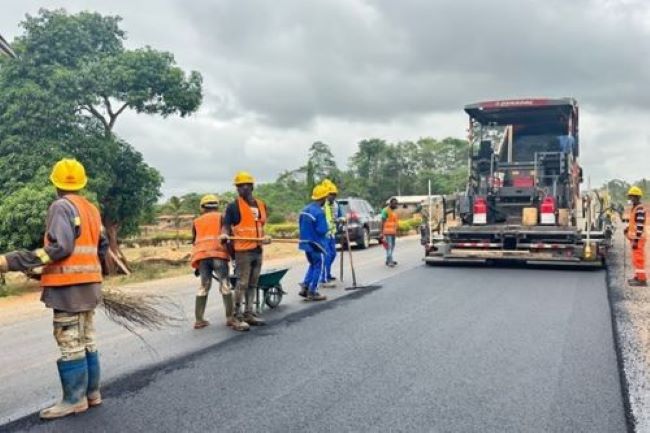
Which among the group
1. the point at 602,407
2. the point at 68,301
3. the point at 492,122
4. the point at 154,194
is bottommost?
the point at 602,407

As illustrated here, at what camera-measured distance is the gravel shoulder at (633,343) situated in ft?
13.9

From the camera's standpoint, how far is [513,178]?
1344 cm

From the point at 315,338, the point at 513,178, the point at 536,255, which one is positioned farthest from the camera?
the point at 513,178

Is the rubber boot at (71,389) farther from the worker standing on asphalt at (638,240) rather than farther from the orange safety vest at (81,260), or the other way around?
the worker standing on asphalt at (638,240)

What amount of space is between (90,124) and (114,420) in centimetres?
1279

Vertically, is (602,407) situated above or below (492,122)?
below

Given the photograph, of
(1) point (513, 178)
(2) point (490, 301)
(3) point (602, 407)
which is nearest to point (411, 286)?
(2) point (490, 301)

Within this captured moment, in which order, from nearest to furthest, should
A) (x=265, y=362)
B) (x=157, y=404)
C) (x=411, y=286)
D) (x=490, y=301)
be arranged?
(x=157, y=404) < (x=265, y=362) < (x=490, y=301) < (x=411, y=286)

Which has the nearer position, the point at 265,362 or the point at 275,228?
the point at 265,362

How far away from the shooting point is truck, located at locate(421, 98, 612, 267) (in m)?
12.0

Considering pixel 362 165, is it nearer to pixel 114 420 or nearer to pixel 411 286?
pixel 411 286

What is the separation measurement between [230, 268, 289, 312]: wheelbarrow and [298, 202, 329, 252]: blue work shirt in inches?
33.5

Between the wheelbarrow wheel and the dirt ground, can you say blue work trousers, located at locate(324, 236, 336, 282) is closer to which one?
the wheelbarrow wheel

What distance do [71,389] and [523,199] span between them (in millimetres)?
10782
